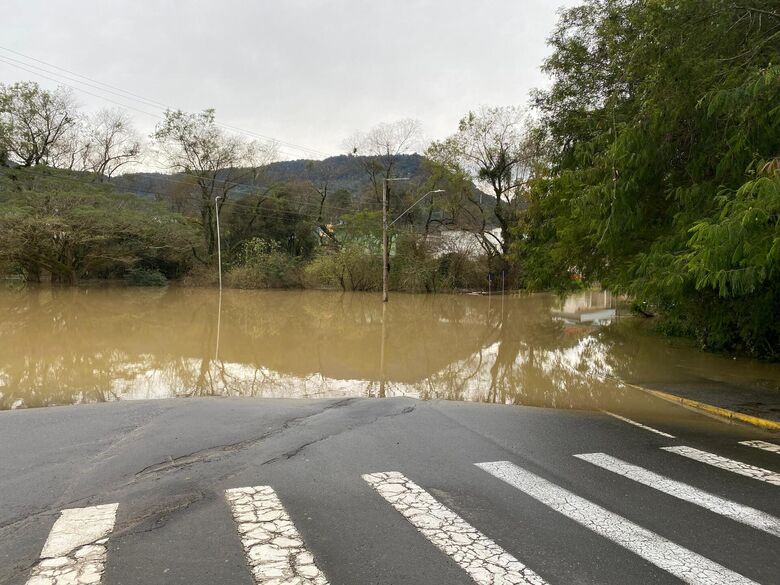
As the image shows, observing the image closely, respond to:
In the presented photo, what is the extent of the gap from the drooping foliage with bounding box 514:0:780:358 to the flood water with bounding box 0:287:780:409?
93.6 inches

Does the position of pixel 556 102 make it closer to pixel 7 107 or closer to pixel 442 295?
pixel 442 295

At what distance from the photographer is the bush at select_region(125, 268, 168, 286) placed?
4984 cm

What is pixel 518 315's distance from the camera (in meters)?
29.8

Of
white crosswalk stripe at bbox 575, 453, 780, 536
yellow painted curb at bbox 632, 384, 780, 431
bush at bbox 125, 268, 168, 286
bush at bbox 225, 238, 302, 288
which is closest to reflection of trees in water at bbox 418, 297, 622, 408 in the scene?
yellow painted curb at bbox 632, 384, 780, 431

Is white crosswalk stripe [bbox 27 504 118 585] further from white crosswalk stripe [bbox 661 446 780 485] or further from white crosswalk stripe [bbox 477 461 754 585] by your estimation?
white crosswalk stripe [bbox 661 446 780 485]

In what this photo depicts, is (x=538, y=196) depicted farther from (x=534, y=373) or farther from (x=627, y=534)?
(x=627, y=534)

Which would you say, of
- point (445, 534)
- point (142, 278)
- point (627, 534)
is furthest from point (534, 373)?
point (142, 278)

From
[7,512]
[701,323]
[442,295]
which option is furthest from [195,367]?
[442,295]

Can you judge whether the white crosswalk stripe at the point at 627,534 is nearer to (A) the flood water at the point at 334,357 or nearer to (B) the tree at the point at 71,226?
(A) the flood water at the point at 334,357

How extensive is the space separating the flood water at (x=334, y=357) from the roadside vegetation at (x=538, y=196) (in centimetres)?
204

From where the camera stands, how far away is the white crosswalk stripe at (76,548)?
3.06m

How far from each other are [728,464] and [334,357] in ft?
35.3

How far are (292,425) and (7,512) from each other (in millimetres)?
Answer: 3269

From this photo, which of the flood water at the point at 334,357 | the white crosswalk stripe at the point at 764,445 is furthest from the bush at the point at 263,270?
the white crosswalk stripe at the point at 764,445
